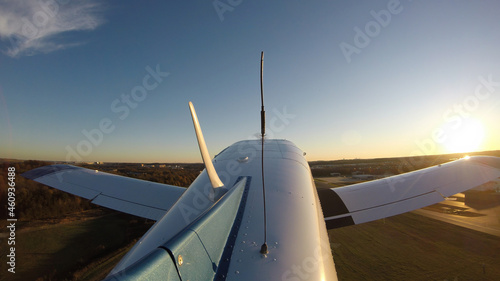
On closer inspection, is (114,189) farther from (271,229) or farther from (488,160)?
(488,160)

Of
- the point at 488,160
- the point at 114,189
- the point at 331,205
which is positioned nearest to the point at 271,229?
the point at 331,205

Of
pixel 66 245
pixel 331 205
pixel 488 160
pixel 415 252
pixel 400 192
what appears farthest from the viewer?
pixel 66 245

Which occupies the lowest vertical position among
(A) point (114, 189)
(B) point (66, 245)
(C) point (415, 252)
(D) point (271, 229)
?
(C) point (415, 252)

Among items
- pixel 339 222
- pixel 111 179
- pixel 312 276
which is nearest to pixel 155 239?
pixel 312 276

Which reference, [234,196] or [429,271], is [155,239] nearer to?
[234,196]

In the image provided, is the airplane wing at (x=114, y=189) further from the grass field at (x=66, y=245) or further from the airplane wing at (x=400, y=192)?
the airplane wing at (x=400, y=192)

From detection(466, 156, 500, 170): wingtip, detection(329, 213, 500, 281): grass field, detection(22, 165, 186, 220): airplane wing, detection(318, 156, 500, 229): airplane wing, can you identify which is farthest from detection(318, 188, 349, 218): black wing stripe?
detection(466, 156, 500, 170): wingtip

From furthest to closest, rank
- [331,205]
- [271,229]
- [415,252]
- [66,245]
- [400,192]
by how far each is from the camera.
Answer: [66,245]
[415,252]
[400,192]
[331,205]
[271,229]
